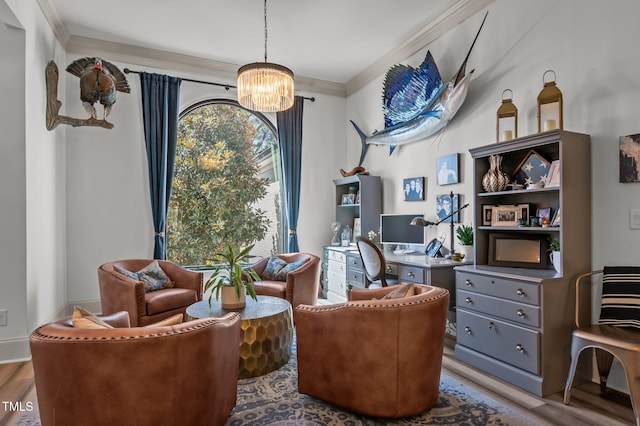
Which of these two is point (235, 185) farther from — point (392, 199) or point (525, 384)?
point (525, 384)

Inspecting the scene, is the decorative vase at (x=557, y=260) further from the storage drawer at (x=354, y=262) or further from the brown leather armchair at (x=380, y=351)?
the storage drawer at (x=354, y=262)

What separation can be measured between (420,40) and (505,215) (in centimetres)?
234

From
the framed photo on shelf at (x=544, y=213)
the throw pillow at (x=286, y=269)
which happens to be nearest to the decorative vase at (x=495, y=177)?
the framed photo on shelf at (x=544, y=213)

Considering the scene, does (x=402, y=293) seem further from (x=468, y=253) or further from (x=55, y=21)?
(x=55, y=21)

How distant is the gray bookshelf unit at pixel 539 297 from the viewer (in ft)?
8.33

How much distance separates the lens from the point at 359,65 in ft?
17.1

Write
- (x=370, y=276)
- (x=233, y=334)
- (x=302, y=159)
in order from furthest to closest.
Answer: (x=302, y=159), (x=370, y=276), (x=233, y=334)

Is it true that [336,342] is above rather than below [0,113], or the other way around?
below

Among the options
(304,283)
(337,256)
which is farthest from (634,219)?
(337,256)

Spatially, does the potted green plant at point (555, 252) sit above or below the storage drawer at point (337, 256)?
above

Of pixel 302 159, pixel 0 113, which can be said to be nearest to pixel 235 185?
pixel 302 159

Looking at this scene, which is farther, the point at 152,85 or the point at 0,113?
the point at 152,85

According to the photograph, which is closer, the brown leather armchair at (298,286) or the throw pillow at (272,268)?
the brown leather armchair at (298,286)

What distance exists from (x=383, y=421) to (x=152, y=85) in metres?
4.52
